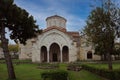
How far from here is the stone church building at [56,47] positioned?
54.6 metres

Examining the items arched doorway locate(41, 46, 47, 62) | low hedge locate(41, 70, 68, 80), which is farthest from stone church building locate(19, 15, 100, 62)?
low hedge locate(41, 70, 68, 80)

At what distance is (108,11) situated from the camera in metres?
25.2

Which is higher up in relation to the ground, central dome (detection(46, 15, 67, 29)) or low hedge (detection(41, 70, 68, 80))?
central dome (detection(46, 15, 67, 29))

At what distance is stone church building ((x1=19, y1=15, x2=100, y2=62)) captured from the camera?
5456cm

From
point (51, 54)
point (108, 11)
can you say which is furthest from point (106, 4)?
point (51, 54)

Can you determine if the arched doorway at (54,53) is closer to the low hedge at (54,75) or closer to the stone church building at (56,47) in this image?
the stone church building at (56,47)

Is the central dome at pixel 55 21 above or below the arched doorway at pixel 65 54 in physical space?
above

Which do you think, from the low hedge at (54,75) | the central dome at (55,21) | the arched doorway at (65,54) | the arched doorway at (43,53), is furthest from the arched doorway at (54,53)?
the low hedge at (54,75)

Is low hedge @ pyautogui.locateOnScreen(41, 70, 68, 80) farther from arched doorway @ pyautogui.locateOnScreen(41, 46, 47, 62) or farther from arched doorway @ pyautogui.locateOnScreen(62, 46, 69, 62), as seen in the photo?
arched doorway @ pyautogui.locateOnScreen(62, 46, 69, 62)

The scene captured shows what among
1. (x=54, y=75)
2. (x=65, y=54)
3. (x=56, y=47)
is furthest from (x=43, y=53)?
(x=54, y=75)

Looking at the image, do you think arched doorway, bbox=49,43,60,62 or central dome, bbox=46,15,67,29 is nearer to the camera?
arched doorway, bbox=49,43,60,62

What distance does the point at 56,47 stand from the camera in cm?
6006

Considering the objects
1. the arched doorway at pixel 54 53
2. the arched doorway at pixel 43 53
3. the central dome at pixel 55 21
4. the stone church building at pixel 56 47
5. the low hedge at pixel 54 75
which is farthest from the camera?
the central dome at pixel 55 21

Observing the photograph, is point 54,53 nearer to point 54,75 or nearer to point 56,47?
point 56,47
